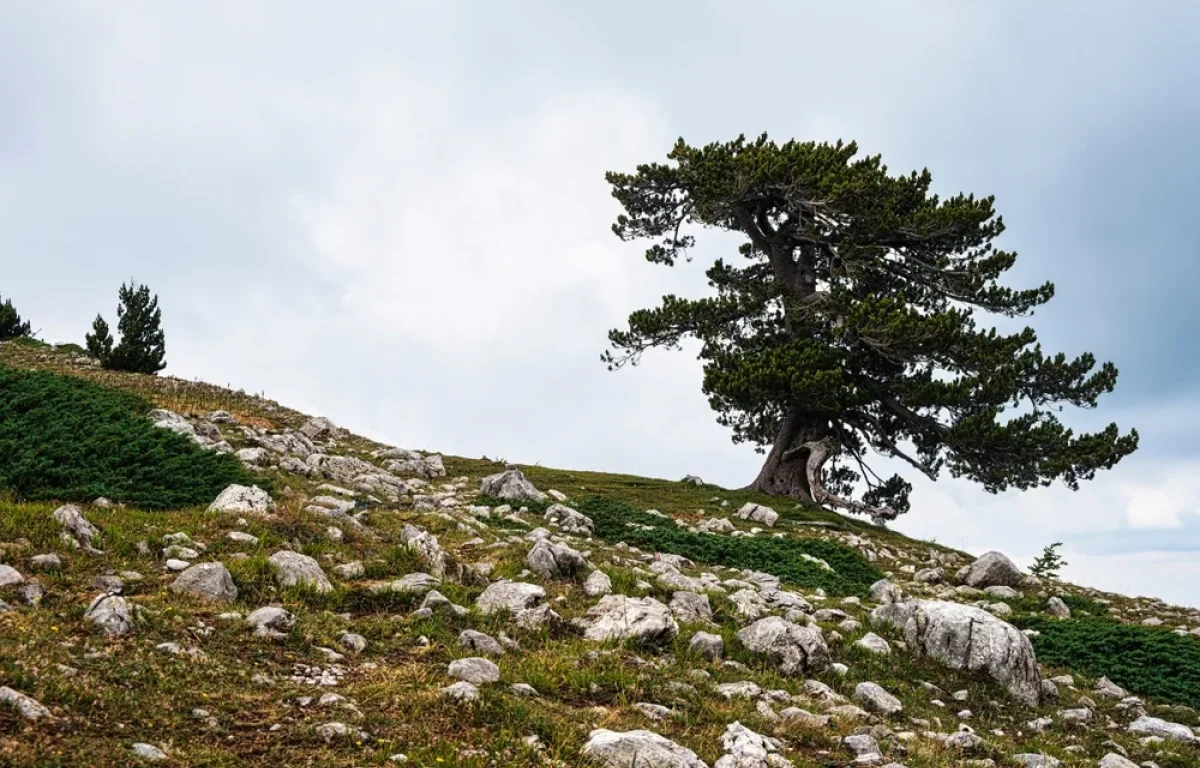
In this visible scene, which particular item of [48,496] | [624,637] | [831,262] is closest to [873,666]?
[624,637]

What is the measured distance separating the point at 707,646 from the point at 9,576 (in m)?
7.07

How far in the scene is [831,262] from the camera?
35.2 m

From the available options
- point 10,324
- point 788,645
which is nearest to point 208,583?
point 788,645

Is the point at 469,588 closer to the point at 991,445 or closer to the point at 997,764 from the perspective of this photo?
the point at 997,764

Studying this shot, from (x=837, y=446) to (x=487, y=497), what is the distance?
18.4 metres

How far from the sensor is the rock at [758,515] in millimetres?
26406

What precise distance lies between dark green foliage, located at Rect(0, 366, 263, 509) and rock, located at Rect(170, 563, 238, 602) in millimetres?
3746

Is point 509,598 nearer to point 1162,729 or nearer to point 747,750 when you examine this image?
point 747,750

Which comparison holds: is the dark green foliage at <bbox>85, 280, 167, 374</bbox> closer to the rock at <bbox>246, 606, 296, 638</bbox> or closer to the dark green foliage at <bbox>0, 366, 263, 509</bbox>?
the dark green foliage at <bbox>0, 366, 263, 509</bbox>

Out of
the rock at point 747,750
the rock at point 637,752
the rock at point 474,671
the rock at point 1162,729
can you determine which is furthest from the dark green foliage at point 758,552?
the rock at point 637,752

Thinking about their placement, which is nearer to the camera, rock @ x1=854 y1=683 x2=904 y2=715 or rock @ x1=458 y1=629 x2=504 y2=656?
rock @ x1=458 y1=629 x2=504 y2=656

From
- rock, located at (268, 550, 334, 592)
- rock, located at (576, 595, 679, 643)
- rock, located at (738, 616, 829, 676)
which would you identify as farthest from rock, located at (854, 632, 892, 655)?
rock, located at (268, 550, 334, 592)

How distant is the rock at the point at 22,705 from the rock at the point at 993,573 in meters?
20.2

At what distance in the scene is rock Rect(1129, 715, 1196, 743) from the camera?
1014cm
